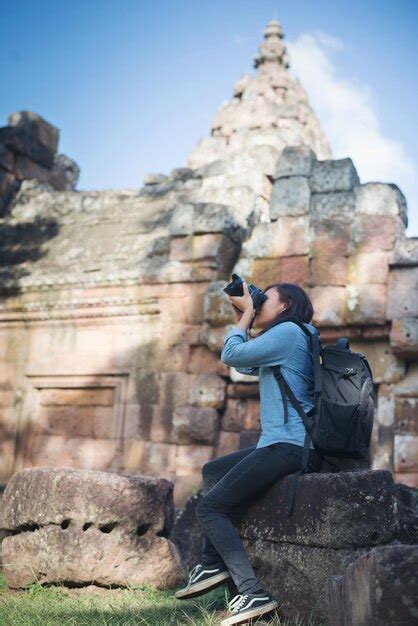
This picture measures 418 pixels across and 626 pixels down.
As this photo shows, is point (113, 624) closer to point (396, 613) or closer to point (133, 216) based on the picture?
point (396, 613)

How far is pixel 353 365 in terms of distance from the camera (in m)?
4.10

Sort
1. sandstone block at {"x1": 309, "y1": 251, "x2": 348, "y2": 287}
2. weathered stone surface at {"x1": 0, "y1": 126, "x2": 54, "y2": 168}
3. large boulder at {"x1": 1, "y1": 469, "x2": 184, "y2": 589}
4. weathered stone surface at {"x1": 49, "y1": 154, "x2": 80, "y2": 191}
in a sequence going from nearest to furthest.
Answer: large boulder at {"x1": 1, "y1": 469, "x2": 184, "y2": 589} → sandstone block at {"x1": 309, "y1": 251, "x2": 348, "y2": 287} → weathered stone surface at {"x1": 0, "y1": 126, "x2": 54, "y2": 168} → weathered stone surface at {"x1": 49, "y1": 154, "x2": 80, "y2": 191}

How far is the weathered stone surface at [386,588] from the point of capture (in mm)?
2625

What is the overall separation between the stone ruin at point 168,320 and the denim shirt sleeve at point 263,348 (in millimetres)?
1634

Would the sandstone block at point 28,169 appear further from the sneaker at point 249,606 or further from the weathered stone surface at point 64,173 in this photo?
the sneaker at point 249,606

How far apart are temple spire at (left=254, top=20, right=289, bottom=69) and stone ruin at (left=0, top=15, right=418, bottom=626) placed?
11692 millimetres

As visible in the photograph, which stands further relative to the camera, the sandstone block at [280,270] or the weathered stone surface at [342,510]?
the sandstone block at [280,270]

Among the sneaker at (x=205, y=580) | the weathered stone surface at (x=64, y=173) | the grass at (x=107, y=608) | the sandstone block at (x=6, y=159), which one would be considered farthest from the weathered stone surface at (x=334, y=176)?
the weathered stone surface at (x=64, y=173)

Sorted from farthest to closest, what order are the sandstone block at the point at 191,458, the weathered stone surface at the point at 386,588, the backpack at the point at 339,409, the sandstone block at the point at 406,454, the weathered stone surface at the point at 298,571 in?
the sandstone block at the point at 191,458 → the sandstone block at the point at 406,454 → the backpack at the point at 339,409 → the weathered stone surface at the point at 298,571 → the weathered stone surface at the point at 386,588

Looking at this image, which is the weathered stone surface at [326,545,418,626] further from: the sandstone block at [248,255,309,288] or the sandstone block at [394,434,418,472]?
the sandstone block at [248,255,309,288]

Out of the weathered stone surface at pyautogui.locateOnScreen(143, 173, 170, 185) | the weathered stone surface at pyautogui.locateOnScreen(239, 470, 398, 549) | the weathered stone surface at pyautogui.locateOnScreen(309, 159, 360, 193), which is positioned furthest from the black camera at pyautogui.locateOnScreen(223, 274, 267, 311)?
the weathered stone surface at pyautogui.locateOnScreen(143, 173, 170, 185)

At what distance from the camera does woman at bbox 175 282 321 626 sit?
4043 mm

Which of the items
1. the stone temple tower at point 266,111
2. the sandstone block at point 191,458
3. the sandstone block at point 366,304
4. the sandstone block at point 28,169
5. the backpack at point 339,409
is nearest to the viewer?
the backpack at point 339,409

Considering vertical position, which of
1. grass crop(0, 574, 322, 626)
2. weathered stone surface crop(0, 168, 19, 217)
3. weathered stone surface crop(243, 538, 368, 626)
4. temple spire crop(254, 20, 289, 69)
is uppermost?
temple spire crop(254, 20, 289, 69)
